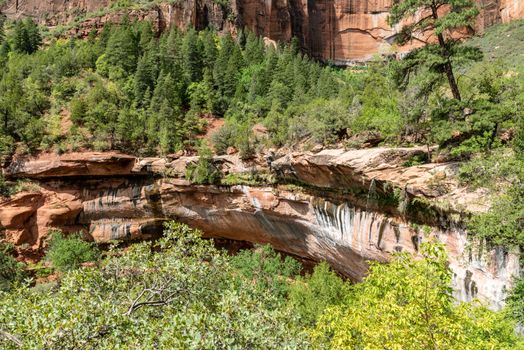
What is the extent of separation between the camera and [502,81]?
13.4 metres

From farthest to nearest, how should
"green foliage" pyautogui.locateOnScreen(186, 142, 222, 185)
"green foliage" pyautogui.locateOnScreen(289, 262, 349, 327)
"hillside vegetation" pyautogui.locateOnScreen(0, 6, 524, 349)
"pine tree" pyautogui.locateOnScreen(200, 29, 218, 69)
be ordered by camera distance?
1. "pine tree" pyautogui.locateOnScreen(200, 29, 218, 69)
2. "green foliage" pyautogui.locateOnScreen(186, 142, 222, 185)
3. "green foliage" pyautogui.locateOnScreen(289, 262, 349, 327)
4. "hillside vegetation" pyautogui.locateOnScreen(0, 6, 524, 349)

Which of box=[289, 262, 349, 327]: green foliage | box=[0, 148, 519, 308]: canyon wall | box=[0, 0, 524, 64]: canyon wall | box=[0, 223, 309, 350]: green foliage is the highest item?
box=[0, 0, 524, 64]: canyon wall

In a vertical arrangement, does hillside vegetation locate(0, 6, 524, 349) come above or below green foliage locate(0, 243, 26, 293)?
above

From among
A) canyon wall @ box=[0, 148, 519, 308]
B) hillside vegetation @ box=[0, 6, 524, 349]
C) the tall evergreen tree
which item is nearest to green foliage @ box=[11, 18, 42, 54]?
hillside vegetation @ box=[0, 6, 524, 349]

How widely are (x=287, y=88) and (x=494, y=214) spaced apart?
24.3 m

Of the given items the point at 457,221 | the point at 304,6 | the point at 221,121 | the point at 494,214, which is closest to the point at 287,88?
the point at 221,121

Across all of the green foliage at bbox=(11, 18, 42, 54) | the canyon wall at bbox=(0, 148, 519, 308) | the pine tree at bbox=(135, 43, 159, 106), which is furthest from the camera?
the green foliage at bbox=(11, 18, 42, 54)

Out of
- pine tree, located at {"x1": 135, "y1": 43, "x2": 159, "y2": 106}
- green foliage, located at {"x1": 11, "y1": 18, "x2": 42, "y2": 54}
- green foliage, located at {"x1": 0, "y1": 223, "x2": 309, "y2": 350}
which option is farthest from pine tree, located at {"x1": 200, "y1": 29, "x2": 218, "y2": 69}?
green foliage, located at {"x1": 0, "y1": 223, "x2": 309, "y2": 350}

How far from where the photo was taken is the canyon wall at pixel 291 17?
52219mm

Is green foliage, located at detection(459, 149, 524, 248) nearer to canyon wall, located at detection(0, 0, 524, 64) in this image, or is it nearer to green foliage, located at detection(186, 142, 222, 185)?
green foliage, located at detection(186, 142, 222, 185)

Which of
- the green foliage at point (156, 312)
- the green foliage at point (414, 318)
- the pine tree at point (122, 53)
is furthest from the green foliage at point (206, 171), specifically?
the pine tree at point (122, 53)

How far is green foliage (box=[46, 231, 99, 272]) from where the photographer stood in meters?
22.2

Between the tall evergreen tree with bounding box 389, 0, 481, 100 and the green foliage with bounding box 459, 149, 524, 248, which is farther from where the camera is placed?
the tall evergreen tree with bounding box 389, 0, 481, 100

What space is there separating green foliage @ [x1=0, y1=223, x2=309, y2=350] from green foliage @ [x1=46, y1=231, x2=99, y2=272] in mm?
16410
